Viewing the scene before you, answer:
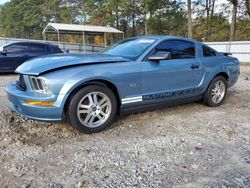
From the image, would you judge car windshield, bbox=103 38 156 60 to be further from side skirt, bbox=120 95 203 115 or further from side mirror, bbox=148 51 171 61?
side skirt, bbox=120 95 203 115

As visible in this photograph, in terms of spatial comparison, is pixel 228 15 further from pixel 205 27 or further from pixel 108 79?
pixel 108 79

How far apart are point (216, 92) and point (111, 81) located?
2.72 m

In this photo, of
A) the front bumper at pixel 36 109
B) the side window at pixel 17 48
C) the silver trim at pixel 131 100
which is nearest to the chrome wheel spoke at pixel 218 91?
the silver trim at pixel 131 100

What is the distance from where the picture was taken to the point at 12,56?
10953 mm

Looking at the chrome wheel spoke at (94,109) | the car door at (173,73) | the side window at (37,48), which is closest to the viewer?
the chrome wheel spoke at (94,109)

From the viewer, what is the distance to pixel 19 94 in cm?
389

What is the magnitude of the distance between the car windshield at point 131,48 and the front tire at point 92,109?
0.87 meters

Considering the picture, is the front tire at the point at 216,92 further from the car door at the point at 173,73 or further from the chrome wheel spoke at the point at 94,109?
the chrome wheel spoke at the point at 94,109

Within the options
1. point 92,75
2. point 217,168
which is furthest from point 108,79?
point 217,168

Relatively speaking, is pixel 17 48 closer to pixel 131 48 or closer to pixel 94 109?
pixel 131 48

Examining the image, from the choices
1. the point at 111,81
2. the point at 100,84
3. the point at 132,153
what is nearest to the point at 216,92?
the point at 111,81

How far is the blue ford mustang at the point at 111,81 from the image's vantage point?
3725mm

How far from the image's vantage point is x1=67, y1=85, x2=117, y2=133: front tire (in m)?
3.85

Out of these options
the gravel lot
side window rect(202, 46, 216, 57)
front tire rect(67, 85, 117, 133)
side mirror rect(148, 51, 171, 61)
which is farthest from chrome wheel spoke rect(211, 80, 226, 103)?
front tire rect(67, 85, 117, 133)
